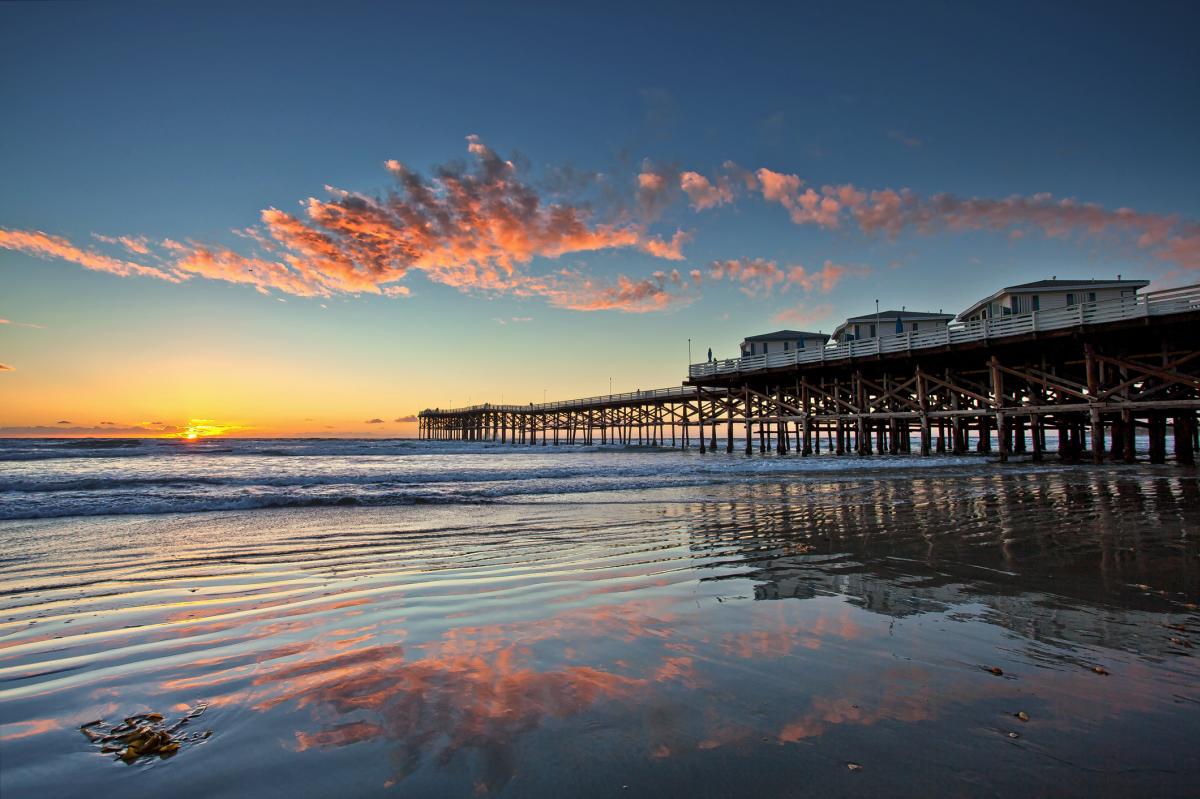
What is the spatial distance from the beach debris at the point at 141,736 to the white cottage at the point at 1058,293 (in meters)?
36.4

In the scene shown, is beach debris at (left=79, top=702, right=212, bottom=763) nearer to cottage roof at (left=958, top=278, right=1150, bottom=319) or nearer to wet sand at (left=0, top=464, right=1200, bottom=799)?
wet sand at (left=0, top=464, right=1200, bottom=799)

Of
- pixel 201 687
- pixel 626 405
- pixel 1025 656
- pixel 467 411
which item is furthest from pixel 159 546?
pixel 467 411

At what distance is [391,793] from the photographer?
186 centimetres

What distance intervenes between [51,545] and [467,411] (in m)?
110

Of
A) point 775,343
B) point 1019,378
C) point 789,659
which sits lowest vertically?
point 789,659

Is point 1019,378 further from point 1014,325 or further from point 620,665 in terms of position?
point 620,665

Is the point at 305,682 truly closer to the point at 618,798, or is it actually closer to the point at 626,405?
the point at 618,798

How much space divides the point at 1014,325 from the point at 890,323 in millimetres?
14324

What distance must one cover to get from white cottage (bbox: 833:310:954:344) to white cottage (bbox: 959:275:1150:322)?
24.1ft

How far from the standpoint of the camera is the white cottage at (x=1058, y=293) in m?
28.7

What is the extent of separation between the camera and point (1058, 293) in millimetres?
29234

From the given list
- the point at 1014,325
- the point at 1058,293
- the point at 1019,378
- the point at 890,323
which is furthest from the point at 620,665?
the point at 890,323

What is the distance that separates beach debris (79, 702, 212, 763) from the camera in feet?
7.14

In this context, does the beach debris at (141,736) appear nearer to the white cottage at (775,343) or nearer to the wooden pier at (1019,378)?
the wooden pier at (1019,378)
